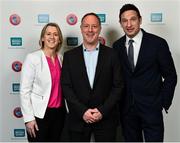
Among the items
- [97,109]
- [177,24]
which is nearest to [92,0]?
[177,24]

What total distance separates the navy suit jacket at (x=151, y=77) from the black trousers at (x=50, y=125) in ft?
1.75

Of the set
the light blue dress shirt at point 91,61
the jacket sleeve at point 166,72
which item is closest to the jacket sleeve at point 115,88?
the light blue dress shirt at point 91,61

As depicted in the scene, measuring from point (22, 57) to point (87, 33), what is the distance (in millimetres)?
928

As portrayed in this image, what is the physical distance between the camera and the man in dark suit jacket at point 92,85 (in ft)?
6.40

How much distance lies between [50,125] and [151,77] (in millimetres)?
845

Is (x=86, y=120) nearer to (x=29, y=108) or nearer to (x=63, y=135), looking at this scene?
(x=29, y=108)

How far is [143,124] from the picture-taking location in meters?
2.09

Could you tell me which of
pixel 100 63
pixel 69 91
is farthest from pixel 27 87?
pixel 100 63

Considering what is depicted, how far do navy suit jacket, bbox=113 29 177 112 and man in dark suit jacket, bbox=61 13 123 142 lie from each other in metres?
0.12

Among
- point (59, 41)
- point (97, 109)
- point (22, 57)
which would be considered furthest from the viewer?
point (22, 57)

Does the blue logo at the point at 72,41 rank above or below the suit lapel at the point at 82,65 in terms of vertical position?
above

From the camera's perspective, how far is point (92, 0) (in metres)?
2.57

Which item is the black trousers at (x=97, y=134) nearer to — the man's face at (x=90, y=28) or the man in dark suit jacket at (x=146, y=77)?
the man in dark suit jacket at (x=146, y=77)

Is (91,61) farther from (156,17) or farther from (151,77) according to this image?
(156,17)
